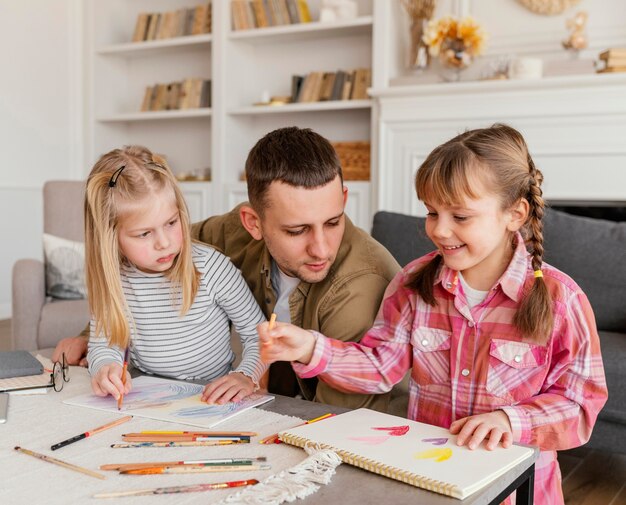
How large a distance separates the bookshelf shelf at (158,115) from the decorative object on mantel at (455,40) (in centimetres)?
174

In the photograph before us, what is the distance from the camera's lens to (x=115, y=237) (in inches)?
55.3

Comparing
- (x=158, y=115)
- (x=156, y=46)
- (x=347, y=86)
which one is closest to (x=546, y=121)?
(x=347, y=86)

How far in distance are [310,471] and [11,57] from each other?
4867 mm

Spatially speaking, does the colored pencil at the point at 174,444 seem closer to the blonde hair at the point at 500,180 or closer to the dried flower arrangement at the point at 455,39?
the blonde hair at the point at 500,180

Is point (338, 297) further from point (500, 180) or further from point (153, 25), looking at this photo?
point (153, 25)

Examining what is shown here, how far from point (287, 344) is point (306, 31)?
11.9ft

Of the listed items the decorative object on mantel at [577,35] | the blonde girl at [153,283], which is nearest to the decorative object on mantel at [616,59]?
the decorative object on mantel at [577,35]

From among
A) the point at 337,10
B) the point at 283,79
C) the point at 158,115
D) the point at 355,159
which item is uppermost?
Answer: the point at 337,10

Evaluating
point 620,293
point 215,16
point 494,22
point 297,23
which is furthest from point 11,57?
point 620,293

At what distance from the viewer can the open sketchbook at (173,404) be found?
41.2 inches

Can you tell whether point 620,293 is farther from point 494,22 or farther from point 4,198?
point 4,198

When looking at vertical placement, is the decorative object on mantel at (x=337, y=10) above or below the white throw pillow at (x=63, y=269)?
above

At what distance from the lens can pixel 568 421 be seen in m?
1.07

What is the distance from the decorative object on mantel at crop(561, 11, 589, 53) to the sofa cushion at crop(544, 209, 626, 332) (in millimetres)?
1573
